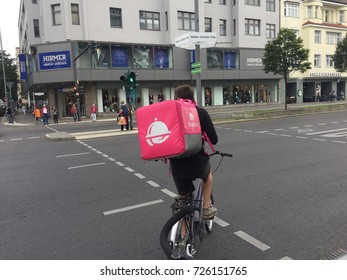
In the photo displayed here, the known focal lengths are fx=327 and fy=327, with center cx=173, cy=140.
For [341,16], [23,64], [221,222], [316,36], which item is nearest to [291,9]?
[316,36]

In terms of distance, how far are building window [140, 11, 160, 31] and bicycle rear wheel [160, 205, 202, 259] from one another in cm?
3323

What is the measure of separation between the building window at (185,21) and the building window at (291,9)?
594 inches

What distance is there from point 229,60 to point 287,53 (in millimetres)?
16928

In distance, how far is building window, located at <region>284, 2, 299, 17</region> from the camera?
43.4 m

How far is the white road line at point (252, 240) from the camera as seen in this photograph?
3.77 meters

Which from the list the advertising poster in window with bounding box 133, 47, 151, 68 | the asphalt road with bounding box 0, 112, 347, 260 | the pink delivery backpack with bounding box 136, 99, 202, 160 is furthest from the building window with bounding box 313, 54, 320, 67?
the pink delivery backpack with bounding box 136, 99, 202, 160

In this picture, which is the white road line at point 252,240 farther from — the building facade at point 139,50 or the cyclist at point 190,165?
the building facade at point 139,50

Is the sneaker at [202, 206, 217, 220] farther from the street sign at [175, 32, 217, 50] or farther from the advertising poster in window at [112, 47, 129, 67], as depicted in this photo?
the advertising poster in window at [112, 47, 129, 67]

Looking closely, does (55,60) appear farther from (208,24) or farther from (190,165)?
(190,165)

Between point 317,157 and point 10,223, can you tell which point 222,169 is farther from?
point 10,223

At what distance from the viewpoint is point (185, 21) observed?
35844mm
